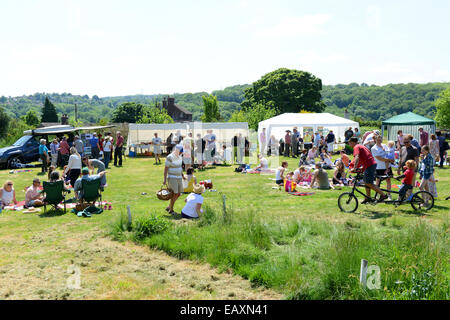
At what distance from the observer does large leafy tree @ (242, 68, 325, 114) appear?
6106cm

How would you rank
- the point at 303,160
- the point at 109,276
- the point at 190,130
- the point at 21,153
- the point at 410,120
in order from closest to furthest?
the point at 109,276 → the point at 303,160 → the point at 21,153 → the point at 410,120 → the point at 190,130

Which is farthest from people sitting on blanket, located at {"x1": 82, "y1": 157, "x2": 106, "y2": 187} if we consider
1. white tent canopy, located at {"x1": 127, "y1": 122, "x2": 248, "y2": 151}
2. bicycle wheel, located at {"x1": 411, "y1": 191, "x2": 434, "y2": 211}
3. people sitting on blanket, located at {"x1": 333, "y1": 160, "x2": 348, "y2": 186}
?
white tent canopy, located at {"x1": 127, "y1": 122, "x2": 248, "y2": 151}

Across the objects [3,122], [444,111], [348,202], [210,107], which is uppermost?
[210,107]

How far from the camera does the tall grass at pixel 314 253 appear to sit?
479 cm

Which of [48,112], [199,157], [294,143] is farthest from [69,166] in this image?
[48,112]

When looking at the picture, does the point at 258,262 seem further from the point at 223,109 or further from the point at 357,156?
the point at 223,109

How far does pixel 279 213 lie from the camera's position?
9062mm

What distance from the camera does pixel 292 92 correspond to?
60.8 m

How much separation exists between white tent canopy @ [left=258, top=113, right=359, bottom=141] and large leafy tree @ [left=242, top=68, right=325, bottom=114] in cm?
3288

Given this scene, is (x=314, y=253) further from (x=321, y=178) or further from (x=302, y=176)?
(x=302, y=176)

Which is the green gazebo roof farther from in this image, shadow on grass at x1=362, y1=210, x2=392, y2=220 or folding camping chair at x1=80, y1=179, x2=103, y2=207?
folding camping chair at x1=80, y1=179, x2=103, y2=207

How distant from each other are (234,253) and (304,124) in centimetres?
2077

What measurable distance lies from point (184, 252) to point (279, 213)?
3214mm
